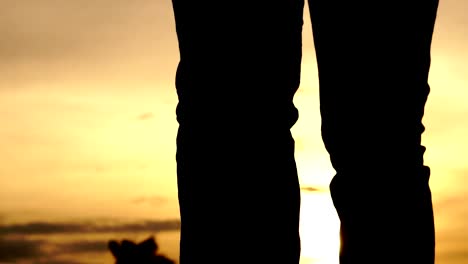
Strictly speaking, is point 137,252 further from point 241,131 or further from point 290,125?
point 290,125

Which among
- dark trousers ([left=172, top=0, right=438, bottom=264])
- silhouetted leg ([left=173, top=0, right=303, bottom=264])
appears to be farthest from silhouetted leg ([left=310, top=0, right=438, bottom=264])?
silhouetted leg ([left=173, top=0, right=303, bottom=264])

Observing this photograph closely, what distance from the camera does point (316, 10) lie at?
9.82ft

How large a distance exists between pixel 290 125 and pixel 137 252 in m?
0.66

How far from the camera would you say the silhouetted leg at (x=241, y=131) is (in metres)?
2.90

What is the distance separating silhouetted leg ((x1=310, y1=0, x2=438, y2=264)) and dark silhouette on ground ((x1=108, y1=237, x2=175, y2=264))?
64 centimetres

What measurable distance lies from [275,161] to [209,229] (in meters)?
0.32

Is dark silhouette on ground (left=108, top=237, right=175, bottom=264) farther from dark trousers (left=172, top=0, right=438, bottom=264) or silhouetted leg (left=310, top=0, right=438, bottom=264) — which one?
silhouetted leg (left=310, top=0, right=438, bottom=264)

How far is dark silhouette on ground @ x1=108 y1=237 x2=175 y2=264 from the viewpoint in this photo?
273 cm

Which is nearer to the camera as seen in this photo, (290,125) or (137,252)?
(137,252)

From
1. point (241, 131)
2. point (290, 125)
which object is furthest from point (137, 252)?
point (290, 125)

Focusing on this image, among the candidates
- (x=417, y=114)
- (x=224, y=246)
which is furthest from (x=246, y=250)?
(x=417, y=114)

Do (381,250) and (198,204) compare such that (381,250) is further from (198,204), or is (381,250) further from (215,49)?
(215,49)

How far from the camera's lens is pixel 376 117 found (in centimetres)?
297

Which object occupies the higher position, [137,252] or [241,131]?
[241,131]
